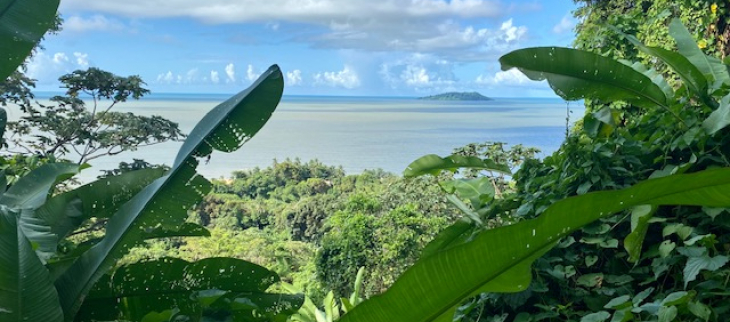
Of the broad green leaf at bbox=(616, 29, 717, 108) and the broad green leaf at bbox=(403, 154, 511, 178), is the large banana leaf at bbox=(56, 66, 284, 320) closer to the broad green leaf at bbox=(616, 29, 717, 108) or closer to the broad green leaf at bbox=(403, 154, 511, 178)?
the broad green leaf at bbox=(403, 154, 511, 178)

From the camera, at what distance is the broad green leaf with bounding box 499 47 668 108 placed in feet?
3.33

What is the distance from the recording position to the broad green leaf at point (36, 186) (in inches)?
23.0

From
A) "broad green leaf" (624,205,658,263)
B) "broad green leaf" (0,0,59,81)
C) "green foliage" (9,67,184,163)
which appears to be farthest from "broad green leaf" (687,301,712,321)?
"green foliage" (9,67,184,163)

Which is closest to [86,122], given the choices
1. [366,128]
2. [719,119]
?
[719,119]

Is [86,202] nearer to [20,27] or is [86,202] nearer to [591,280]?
[20,27]

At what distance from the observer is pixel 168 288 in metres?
0.50

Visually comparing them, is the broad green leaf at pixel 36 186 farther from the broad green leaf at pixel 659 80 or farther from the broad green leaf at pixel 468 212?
the broad green leaf at pixel 659 80

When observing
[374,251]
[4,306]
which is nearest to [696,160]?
[4,306]

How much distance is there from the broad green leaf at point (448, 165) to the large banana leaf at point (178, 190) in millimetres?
670

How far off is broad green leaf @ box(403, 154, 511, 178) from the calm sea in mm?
10917

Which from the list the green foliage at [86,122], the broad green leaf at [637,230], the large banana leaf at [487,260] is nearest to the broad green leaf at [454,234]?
the broad green leaf at [637,230]

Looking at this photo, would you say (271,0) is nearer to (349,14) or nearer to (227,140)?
(349,14)

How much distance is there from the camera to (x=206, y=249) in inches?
329

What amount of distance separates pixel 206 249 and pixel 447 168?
306 inches
